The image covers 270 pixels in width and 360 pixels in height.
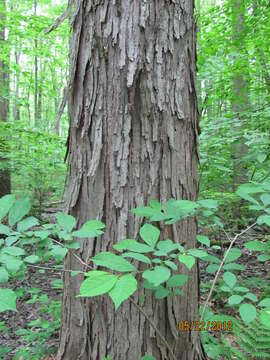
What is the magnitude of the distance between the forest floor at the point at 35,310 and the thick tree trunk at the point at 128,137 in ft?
1.78

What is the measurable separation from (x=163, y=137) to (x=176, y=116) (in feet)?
0.41

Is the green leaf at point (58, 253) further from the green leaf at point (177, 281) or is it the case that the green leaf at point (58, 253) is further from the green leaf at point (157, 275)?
the green leaf at point (177, 281)

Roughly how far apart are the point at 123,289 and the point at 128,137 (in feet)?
2.64

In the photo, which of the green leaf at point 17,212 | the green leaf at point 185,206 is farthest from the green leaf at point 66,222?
the green leaf at point 185,206

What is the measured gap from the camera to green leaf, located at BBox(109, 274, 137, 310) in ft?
2.38

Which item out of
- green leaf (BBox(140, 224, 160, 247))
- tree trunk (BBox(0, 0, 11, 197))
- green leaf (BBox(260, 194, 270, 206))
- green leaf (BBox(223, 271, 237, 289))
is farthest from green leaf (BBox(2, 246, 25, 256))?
tree trunk (BBox(0, 0, 11, 197))

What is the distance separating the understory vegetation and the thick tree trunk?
96mm

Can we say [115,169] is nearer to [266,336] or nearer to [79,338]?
[79,338]

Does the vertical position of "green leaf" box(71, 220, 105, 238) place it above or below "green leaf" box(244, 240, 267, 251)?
above

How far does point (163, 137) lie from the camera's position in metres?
1.43

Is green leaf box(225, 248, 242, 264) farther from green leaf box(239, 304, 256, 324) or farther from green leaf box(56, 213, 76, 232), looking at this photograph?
green leaf box(56, 213, 76, 232)

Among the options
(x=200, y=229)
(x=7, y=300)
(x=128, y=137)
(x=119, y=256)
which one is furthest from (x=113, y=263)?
(x=200, y=229)

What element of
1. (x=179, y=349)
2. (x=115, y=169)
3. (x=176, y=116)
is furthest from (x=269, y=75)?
(x=179, y=349)

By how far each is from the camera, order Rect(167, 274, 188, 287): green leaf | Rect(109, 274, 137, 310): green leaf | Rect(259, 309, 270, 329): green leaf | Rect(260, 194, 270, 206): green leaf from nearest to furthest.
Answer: Rect(109, 274, 137, 310): green leaf
Rect(259, 309, 270, 329): green leaf
Rect(260, 194, 270, 206): green leaf
Rect(167, 274, 188, 287): green leaf
